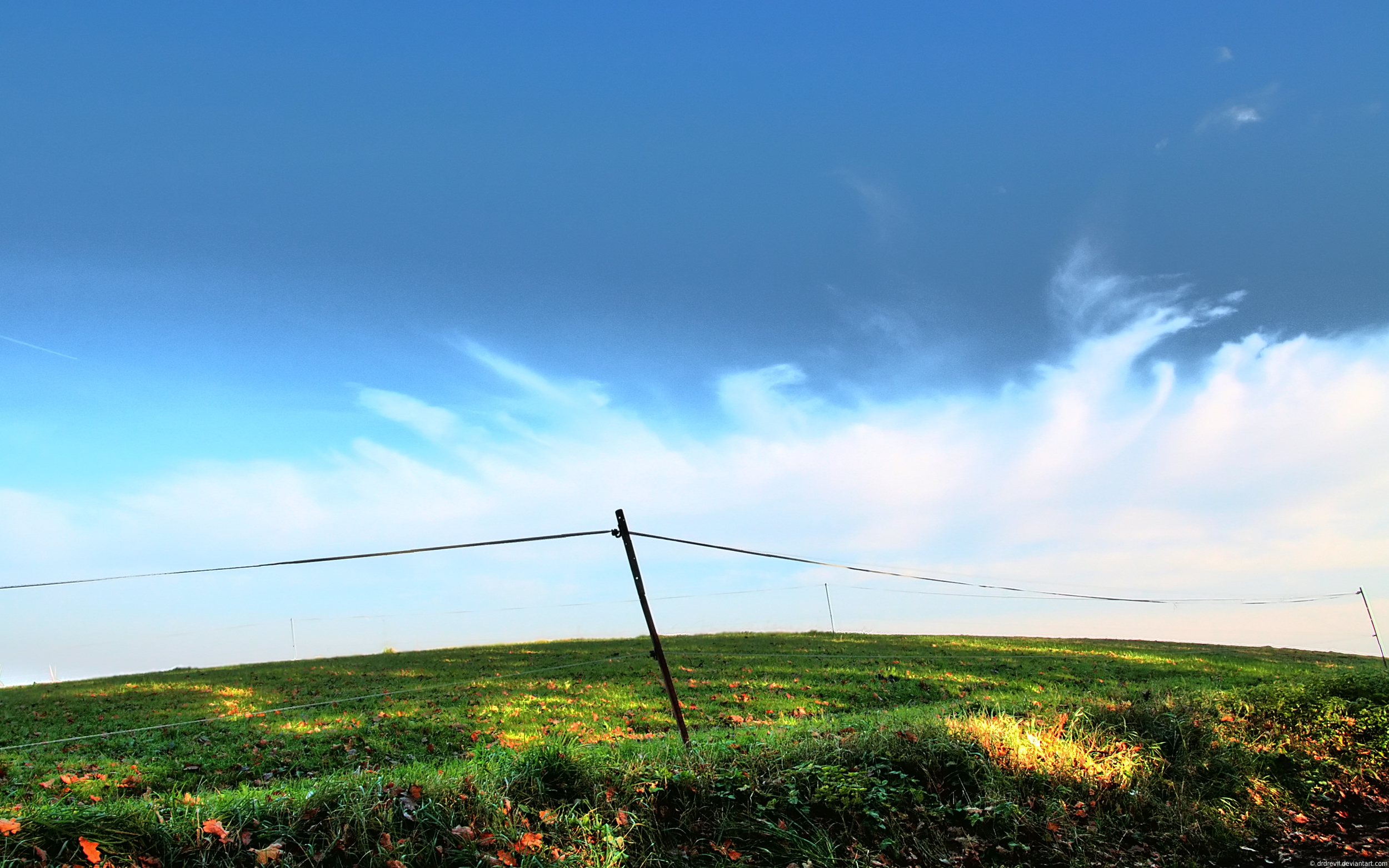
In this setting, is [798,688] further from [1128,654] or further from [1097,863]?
[1128,654]

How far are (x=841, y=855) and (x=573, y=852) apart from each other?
2161 millimetres

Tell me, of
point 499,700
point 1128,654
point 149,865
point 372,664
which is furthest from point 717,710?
point 1128,654

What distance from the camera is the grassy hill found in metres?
5.65

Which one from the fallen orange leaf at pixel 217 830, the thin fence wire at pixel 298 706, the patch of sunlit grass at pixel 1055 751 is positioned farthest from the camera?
the thin fence wire at pixel 298 706

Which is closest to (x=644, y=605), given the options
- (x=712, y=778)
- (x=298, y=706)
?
(x=712, y=778)

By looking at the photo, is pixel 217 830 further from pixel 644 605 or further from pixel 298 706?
pixel 298 706

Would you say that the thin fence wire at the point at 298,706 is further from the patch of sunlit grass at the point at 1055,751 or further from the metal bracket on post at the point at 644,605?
the patch of sunlit grass at the point at 1055,751

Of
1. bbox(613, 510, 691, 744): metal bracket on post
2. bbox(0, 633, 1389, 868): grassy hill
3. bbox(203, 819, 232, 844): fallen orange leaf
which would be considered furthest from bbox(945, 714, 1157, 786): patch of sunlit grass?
bbox(203, 819, 232, 844): fallen orange leaf

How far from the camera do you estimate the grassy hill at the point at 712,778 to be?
5648 mm

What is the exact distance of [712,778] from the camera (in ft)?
22.5

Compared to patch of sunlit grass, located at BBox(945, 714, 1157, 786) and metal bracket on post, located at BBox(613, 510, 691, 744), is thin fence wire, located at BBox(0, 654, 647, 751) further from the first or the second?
patch of sunlit grass, located at BBox(945, 714, 1157, 786)

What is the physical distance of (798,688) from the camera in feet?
52.2

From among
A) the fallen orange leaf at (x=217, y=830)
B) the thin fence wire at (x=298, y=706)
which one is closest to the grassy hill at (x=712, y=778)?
the fallen orange leaf at (x=217, y=830)

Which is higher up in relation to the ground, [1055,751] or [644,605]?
[644,605]
